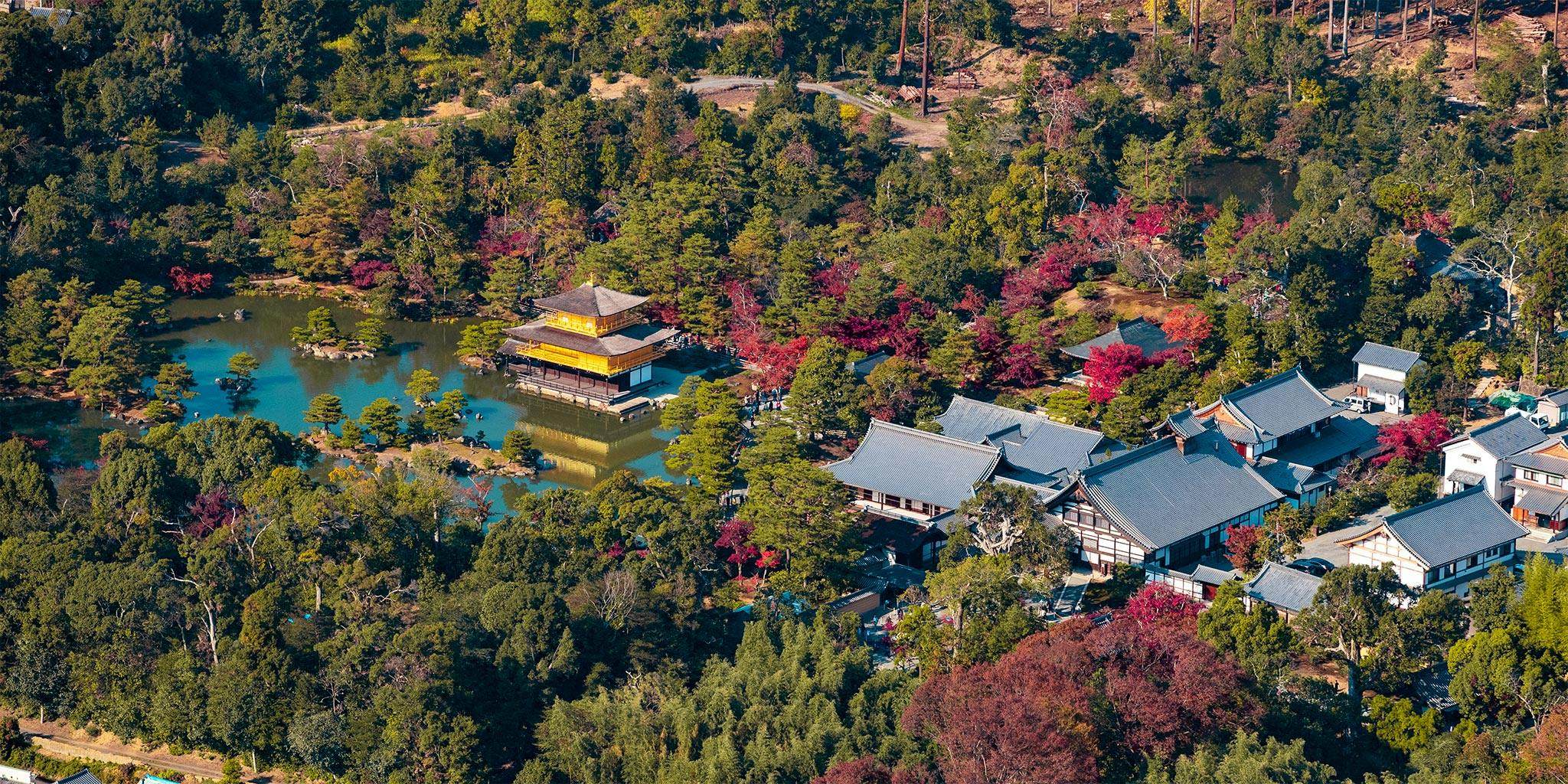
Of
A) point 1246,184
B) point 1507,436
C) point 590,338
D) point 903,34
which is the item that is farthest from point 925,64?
point 1507,436

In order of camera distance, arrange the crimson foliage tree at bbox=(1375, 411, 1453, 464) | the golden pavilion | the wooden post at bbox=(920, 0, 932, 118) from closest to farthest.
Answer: the crimson foliage tree at bbox=(1375, 411, 1453, 464) < the golden pavilion < the wooden post at bbox=(920, 0, 932, 118)

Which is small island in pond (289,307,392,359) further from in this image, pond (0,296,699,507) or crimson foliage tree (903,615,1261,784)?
crimson foliage tree (903,615,1261,784)

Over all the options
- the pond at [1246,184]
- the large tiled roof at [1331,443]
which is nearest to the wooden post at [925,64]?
the pond at [1246,184]

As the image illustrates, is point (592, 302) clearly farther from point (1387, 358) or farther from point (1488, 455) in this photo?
point (1488, 455)

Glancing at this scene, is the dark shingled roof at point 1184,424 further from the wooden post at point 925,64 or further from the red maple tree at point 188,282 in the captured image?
the wooden post at point 925,64

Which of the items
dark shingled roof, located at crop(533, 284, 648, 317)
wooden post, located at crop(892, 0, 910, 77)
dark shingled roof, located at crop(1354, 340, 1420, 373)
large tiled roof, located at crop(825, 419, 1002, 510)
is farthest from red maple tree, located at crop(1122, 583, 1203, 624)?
wooden post, located at crop(892, 0, 910, 77)
